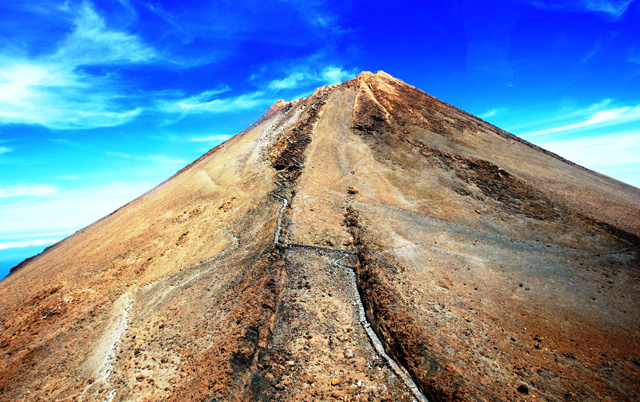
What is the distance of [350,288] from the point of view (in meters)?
11.0

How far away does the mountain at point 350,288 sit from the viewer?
7875mm

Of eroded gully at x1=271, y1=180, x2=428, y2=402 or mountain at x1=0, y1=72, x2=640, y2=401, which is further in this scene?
mountain at x1=0, y1=72, x2=640, y2=401

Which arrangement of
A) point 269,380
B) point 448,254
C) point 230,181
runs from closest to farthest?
point 269,380 < point 448,254 < point 230,181

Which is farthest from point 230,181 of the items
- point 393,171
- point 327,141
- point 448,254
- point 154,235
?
point 448,254

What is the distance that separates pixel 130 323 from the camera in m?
11.4

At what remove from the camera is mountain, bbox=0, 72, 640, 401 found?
788 cm

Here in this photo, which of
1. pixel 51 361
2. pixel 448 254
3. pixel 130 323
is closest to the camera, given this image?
pixel 51 361

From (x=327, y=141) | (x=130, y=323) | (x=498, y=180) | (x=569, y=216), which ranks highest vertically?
(x=327, y=141)

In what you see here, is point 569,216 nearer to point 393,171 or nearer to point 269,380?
point 393,171

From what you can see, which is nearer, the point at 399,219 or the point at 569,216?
the point at 399,219

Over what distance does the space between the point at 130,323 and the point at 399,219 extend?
12.3m

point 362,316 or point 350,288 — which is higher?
point 350,288

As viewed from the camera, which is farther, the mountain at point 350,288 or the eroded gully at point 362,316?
the mountain at point 350,288

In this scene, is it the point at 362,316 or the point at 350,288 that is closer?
the point at 362,316
